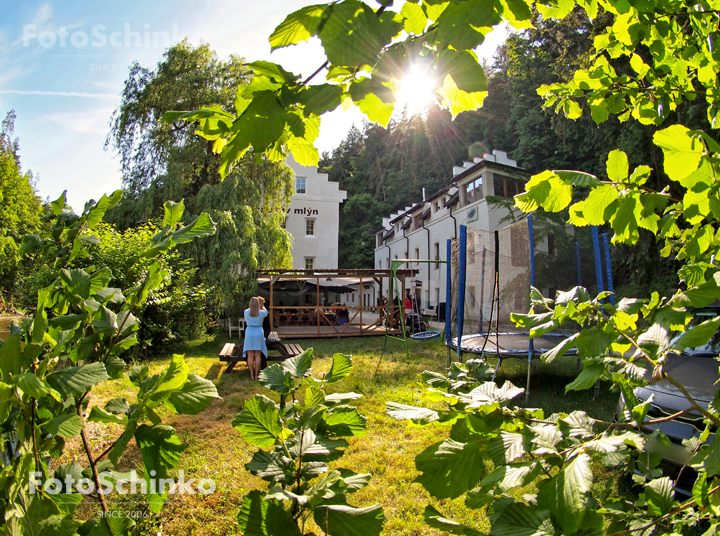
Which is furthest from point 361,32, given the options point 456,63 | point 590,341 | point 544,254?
point 544,254

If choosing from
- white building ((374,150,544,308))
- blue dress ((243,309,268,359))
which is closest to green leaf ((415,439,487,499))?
blue dress ((243,309,268,359))

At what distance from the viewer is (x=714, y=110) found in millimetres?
1580

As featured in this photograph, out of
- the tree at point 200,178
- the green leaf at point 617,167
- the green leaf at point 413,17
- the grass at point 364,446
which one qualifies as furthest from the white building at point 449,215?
the green leaf at point 413,17

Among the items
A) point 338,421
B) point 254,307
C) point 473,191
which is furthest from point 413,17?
point 473,191

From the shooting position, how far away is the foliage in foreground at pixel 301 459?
682 mm

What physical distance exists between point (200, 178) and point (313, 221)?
518 inches

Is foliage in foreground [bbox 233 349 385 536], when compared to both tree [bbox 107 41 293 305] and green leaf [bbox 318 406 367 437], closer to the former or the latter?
green leaf [bbox 318 406 367 437]

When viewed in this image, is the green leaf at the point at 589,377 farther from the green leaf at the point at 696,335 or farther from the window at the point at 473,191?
the window at the point at 473,191

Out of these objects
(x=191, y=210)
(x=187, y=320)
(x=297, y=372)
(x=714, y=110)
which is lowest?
(x=187, y=320)

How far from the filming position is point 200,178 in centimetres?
1739

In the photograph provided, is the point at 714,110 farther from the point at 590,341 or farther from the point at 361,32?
the point at 361,32

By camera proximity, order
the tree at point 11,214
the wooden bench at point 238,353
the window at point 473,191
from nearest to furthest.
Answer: the wooden bench at point 238,353 < the window at point 473,191 < the tree at point 11,214

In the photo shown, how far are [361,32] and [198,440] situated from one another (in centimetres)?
556

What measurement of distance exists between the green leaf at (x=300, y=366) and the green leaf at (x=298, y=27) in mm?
632
